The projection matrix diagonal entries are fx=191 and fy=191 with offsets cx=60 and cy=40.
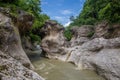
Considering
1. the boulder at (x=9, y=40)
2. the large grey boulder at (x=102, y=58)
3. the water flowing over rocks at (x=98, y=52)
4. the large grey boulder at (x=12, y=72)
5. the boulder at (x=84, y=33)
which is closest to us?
the large grey boulder at (x=12, y=72)

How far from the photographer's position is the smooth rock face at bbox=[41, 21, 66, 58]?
25.0m

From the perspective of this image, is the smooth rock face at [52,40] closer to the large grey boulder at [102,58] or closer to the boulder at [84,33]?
the large grey boulder at [102,58]

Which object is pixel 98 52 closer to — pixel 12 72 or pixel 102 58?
pixel 102 58

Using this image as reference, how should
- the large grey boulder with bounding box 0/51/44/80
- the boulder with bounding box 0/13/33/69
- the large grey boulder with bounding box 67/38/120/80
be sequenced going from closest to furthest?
1. the large grey boulder with bounding box 0/51/44/80
2. the large grey boulder with bounding box 67/38/120/80
3. the boulder with bounding box 0/13/33/69

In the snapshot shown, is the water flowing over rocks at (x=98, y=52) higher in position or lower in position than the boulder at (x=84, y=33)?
lower

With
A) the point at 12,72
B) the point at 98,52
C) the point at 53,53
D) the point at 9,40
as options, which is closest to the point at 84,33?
the point at 53,53

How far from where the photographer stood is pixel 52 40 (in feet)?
84.2

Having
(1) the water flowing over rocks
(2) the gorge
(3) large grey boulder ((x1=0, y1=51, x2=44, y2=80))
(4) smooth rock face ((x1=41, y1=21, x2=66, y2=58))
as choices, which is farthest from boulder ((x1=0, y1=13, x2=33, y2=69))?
(4) smooth rock face ((x1=41, y1=21, x2=66, y2=58))

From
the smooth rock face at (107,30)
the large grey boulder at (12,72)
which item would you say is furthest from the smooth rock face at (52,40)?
the large grey boulder at (12,72)

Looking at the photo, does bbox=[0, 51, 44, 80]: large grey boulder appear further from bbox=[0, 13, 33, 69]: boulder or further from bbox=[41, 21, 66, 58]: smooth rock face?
bbox=[41, 21, 66, 58]: smooth rock face

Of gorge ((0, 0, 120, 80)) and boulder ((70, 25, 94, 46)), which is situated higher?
boulder ((70, 25, 94, 46))

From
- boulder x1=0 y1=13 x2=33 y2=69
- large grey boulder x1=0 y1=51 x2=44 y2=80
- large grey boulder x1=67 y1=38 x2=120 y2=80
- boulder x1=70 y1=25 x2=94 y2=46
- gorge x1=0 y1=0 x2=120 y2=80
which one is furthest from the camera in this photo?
boulder x1=70 y1=25 x2=94 y2=46

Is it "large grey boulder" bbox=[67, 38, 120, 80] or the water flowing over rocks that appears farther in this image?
the water flowing over rocks

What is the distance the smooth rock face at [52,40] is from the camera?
25.0 m
